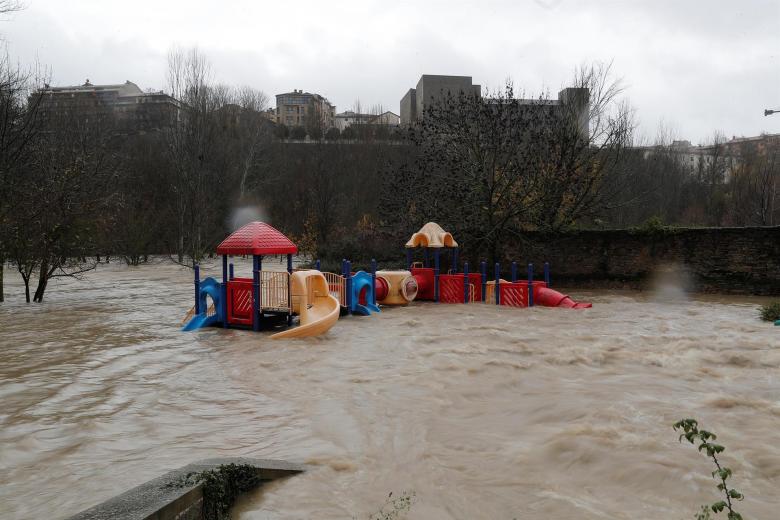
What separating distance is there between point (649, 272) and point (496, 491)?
20.9 metres

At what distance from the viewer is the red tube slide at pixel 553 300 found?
17.5 m

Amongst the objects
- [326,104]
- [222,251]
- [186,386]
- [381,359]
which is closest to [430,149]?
[222,251]

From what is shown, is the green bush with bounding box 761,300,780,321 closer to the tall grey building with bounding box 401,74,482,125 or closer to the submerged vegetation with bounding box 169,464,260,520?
the submerged vegetation with bounding box 169,464,260,520

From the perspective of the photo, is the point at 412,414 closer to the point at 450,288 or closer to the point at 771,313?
the point at 771,313

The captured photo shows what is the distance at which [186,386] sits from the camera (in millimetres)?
8688

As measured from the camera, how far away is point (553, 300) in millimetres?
17688

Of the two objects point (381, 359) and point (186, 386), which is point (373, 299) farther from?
point (186, 386)

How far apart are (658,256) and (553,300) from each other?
839cm

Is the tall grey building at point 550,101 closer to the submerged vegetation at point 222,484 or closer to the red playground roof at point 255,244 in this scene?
the red playground roof at point 255,244

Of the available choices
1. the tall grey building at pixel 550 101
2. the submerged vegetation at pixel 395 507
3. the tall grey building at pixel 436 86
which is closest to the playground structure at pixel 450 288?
the tall grey building at pixel 550 101

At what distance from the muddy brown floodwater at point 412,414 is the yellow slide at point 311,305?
17.7 inches

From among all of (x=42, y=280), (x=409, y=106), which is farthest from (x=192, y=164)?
(x=409, y=106)

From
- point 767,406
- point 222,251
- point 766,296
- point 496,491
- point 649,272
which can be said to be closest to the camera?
point 496,491

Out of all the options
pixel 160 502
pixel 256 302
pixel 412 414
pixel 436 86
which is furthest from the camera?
pixel 436 86
